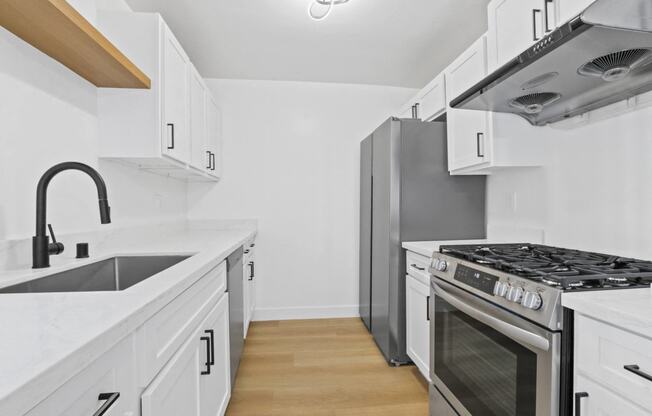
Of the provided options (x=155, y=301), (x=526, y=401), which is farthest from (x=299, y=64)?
(x=526, y=401)

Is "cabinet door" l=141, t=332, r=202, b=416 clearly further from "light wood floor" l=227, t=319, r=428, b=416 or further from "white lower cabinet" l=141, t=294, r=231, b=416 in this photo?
"light wood floor" l=227, t=319, r=428, b=416

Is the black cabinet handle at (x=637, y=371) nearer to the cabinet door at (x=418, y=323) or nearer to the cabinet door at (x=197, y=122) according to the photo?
the cabinet door at (x=418, y=323)

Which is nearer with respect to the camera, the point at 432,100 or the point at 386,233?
the point at 386,233

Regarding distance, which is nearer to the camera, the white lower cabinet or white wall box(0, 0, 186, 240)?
the white lower cabinet

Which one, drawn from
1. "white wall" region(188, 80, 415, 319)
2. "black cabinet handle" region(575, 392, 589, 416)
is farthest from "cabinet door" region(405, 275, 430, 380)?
"white wall" region(188, 80, 415, 319)

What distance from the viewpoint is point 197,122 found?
2354 mm

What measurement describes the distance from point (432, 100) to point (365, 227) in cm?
121

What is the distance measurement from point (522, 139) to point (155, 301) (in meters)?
1.94

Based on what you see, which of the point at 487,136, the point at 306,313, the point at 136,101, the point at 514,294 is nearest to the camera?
the point at 514,294

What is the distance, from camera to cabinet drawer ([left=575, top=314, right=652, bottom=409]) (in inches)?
29.8

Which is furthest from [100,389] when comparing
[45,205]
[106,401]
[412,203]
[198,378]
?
[412,203]

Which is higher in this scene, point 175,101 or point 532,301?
point 175,101

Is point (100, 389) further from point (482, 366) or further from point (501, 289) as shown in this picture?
point (482, 366)

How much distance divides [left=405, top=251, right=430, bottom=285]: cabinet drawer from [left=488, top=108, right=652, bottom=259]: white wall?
0.69 meters
